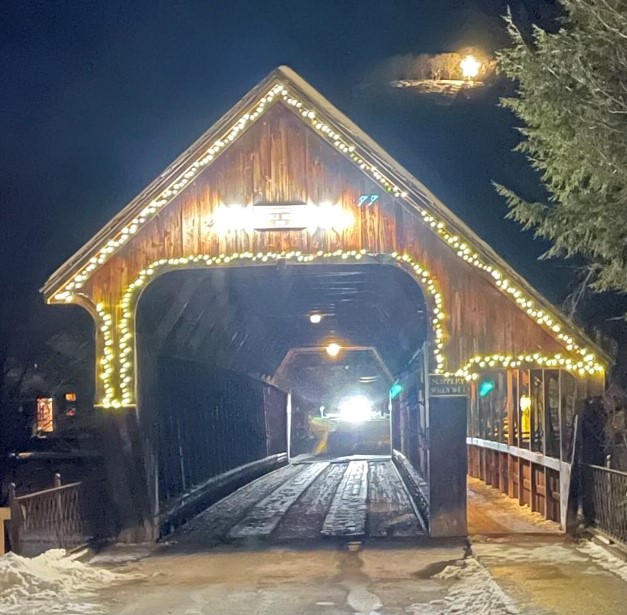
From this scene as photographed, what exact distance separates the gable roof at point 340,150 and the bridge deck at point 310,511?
4.66 meters

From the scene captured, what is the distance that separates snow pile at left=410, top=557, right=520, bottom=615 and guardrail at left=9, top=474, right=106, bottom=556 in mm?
5460

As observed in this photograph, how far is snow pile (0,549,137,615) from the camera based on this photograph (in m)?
11.6

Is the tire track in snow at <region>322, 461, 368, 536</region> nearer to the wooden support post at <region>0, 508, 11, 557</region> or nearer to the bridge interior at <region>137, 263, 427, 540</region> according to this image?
the bridge interior at <region>137, 263, 427, 540</region>

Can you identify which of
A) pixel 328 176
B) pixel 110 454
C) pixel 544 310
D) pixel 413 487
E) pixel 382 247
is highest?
pixel 328 176

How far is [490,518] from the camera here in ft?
63.7

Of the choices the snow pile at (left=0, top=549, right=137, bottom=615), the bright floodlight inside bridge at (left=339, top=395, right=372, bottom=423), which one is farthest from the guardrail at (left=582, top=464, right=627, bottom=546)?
the bright floodlight inside bridge at (left=339, top=395, right=372, bottom=423)

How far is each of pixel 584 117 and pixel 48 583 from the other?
842 centimetres

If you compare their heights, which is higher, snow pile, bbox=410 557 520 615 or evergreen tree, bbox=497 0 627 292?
evergreen tree, bbox=497 0 627 292

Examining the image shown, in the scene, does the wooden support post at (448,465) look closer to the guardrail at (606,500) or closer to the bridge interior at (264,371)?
the bridge interior at (264,371)

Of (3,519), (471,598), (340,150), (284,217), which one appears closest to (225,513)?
(284,217)

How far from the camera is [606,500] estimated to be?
1506 cm

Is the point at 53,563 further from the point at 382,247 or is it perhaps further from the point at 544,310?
the point at 544,310

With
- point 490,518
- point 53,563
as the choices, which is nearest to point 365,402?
point 490,518

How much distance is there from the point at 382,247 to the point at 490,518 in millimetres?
6185
